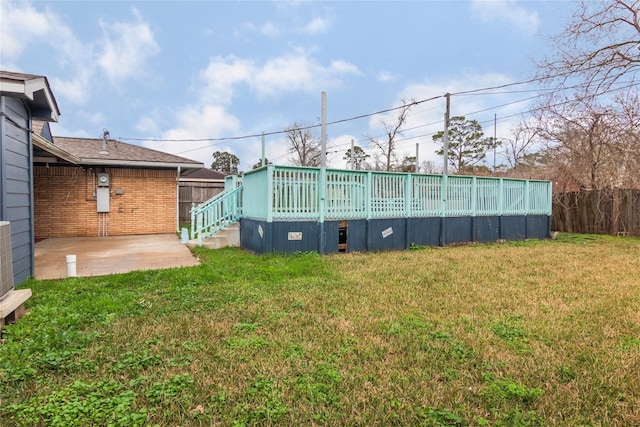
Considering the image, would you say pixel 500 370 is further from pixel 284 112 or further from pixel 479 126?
pixel 479 126

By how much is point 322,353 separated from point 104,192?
10.6 metres

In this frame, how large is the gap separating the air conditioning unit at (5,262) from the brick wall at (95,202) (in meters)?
8.06

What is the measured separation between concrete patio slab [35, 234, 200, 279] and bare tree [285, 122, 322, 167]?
22808 millimetres

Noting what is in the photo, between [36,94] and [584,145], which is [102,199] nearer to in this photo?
[36,94]

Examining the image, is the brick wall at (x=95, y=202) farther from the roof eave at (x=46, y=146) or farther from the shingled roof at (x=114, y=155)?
the roof eave at (x=46, y=146)

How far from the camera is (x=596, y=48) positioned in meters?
8.52

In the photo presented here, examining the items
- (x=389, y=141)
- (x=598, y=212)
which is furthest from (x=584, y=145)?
(x=389, y=141)

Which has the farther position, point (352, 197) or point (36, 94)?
point (352, 197)

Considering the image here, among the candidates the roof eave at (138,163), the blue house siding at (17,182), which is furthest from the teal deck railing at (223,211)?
the blue house siding at (17,182)

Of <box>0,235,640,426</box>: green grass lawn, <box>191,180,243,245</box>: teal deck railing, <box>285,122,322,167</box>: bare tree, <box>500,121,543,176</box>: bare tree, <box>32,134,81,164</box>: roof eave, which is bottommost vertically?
<box>0,235,640,426</box>: green grass lawn

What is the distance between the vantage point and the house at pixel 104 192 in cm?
1024

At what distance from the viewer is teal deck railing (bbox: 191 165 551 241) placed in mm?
7531

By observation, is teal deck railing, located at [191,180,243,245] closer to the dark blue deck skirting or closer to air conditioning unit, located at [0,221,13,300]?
the dark blue deck skirting

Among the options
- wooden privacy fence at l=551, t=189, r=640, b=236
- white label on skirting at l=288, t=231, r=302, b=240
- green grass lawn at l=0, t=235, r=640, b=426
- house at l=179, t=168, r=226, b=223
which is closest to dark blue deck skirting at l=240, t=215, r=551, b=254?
white label on skirting at l=288, t=231, r=302, b=240
